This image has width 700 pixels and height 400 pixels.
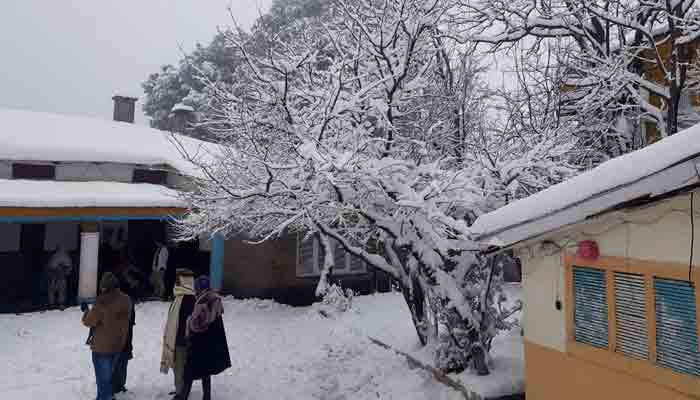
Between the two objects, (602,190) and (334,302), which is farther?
(334,302)

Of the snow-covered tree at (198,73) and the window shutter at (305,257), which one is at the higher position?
the snow-covered tree at (198,73)

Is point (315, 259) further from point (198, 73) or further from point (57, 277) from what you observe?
point (198, 73)

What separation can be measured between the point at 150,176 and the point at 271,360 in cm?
777

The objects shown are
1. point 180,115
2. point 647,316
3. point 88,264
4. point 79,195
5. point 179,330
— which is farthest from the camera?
point 180,115

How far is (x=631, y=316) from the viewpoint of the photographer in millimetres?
3631

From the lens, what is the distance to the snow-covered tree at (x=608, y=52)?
290 inches

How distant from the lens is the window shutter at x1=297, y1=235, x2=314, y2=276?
12.7 metres

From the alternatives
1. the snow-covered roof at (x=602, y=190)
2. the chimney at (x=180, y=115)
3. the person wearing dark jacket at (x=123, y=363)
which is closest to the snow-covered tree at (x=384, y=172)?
the snow-covered roof at (x=602, y=190)

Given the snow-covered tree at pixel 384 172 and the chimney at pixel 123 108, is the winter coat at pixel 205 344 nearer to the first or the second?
the snow-covered tree at pixel 384 172

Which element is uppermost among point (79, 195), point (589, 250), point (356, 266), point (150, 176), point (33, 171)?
point (150, 176)

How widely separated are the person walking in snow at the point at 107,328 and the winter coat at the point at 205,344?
832 millimetres

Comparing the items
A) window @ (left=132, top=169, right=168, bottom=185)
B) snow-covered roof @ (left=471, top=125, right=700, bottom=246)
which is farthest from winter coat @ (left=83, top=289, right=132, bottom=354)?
window @ (left=132, top=169, right=168, bottom=185)

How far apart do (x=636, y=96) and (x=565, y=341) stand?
5.35m

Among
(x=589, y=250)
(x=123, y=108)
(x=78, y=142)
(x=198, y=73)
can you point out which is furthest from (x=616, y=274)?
(x=198, y=73)
